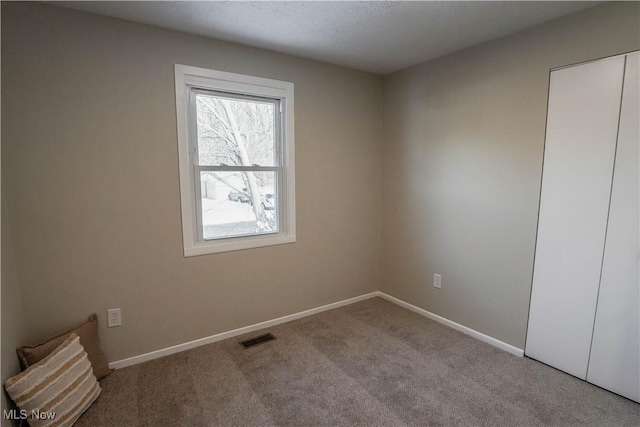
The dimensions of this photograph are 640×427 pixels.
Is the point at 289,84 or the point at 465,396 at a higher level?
the point at 289,84

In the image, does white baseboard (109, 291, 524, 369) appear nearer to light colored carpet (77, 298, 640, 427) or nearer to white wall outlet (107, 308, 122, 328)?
light colored carpet (77, 298, 640, 427)

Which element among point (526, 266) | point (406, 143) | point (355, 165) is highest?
point (406, 143)

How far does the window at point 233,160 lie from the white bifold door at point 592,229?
201 centimetres

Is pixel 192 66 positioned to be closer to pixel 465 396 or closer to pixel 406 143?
pixel 406 143

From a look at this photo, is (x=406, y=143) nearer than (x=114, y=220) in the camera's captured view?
No

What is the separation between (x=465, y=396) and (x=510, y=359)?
26.6 inches

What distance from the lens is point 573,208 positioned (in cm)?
215

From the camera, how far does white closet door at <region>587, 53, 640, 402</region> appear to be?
1.88 meters

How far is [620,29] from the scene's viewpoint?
189 centimetres

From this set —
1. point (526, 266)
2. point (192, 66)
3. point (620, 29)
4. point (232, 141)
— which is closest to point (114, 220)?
point (232, 141)

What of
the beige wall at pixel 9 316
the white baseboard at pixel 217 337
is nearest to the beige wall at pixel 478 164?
the white baseboard at pixel 217 337

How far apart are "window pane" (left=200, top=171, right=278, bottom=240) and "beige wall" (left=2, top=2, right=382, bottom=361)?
0.21 metres

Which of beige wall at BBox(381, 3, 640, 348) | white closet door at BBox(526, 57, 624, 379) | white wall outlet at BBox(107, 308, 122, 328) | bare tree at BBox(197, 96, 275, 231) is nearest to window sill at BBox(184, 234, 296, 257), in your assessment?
bare tree at BBox(197, 96, 275, 231)

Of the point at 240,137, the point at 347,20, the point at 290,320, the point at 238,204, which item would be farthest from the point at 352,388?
the point at 347,20
